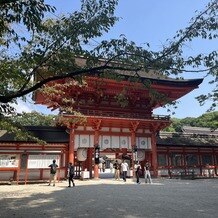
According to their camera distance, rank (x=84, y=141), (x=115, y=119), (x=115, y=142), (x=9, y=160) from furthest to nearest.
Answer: (x=115, y=142) < (x=84, y=141) < (x=115, y=119) < (x=9, y=160)

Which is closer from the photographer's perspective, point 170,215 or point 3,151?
point 170,215

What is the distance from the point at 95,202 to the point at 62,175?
483 inches

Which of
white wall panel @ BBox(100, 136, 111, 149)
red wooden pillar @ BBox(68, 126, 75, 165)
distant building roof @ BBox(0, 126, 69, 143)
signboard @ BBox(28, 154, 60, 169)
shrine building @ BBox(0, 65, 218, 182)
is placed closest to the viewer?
signboard @ BBox(28, 154, 60, 169)

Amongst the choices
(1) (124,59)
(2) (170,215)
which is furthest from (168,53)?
(2) (170,215)

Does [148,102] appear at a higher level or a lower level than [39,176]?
higher

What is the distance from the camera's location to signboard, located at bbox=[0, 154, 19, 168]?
19239mm

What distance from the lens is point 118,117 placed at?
23438 millimetres

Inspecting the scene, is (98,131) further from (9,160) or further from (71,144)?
(9,160)

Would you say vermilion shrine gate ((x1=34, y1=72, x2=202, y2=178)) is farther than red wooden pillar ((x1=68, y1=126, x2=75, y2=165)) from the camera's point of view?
Yes

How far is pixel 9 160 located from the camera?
1944 centimetres

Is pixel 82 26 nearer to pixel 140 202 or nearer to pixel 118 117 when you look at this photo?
pixel 140 202

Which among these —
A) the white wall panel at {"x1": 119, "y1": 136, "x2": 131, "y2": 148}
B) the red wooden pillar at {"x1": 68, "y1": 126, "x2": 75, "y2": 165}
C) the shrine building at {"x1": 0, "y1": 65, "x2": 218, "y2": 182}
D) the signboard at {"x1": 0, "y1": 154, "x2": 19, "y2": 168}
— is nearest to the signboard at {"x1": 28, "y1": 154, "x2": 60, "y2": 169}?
the shrine building at {"x1": 0, "y1": 65, "x2": 218, "y2": 182}

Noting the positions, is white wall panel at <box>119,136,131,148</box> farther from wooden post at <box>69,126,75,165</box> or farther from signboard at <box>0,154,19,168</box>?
signboard at <box>0,154,19,168</box>

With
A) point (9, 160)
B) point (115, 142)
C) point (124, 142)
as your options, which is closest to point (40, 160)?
point (9, 160)
